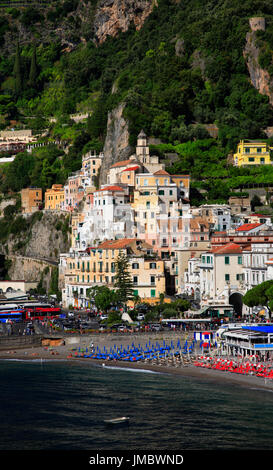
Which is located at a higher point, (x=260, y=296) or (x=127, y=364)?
(x=260, y=296)

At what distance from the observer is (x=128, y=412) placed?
60156 millimetres

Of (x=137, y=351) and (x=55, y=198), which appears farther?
(x=55, y=198)

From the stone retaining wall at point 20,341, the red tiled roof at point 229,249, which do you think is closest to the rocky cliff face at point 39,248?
the red tiled roof at point 229,249

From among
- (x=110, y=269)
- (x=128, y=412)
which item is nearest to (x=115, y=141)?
(x=110, y=269)

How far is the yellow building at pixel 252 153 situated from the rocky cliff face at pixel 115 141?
15.2 m

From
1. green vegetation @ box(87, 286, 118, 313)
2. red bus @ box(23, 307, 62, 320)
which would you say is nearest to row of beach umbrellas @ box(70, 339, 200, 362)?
green vegetation @ box(87, 286, 118, 313)

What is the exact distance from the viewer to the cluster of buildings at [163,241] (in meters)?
94.8

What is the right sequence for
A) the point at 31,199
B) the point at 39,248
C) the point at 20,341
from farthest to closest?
the point at 31,199 → the point at 39,248 → the point at 20,341

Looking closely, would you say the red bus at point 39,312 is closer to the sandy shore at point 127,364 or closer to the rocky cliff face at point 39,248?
the sandy shore at point 127,364

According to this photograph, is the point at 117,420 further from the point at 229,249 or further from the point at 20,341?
the point at 229,249

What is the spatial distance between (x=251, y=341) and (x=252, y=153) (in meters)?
57.4

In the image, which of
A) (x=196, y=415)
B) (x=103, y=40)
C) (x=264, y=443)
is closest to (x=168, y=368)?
(x=196, y=415)

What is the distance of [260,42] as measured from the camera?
138m
